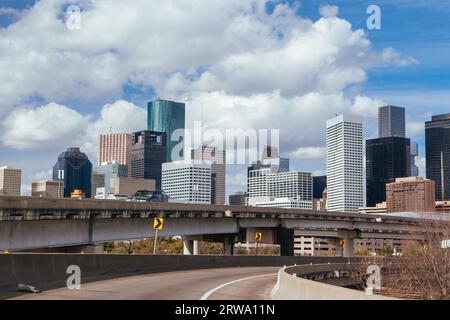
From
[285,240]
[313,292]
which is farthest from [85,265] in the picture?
[285,240]

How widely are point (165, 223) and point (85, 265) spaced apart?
33.5m

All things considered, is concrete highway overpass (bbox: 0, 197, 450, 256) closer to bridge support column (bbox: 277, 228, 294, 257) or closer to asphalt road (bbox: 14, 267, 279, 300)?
bridge support column (bbox: 277, 228, 294, 257)

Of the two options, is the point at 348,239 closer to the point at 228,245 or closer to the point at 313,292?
the point at 228,245

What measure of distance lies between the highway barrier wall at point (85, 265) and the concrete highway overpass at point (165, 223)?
9776mm

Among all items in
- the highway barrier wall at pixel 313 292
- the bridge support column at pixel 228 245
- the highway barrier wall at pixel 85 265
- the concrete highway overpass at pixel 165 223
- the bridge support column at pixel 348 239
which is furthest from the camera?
the bridge support column at pixel 348 239

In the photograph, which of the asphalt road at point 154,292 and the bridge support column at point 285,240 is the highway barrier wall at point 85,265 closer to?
the asphalt road at point 154,292

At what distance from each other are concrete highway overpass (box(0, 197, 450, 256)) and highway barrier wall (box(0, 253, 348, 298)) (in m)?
9.78

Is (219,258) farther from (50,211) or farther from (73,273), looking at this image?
(73,273)

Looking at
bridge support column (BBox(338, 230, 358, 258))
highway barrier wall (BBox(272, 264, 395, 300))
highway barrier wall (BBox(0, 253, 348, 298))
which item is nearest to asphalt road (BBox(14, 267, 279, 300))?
highway barrier wall (BBox(0, 253, 348, 298))

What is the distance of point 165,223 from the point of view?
64.2m

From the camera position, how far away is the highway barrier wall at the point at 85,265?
23659mm

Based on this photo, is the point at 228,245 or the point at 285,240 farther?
the point at 285,240

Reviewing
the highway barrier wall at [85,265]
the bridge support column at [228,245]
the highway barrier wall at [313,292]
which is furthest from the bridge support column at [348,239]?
the highway barrier wall at [313,292]
